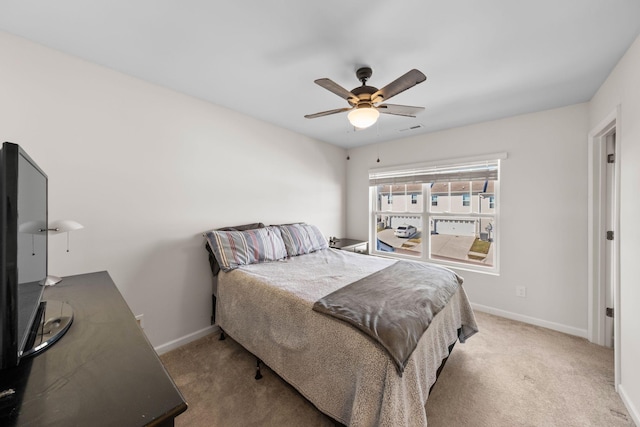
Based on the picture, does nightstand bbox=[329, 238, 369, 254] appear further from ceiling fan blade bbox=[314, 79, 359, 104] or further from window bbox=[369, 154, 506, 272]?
ceiling fan blade bbox=[314, 79, 359, 104]

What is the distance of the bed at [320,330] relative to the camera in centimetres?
115

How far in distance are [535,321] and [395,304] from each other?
236cm

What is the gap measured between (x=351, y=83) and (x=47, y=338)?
229cm

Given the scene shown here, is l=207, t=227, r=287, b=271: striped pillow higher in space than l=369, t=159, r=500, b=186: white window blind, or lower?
lower

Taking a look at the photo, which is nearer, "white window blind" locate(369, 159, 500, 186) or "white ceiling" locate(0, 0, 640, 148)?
"white ceiling" locate(0, 0, 640, 148)

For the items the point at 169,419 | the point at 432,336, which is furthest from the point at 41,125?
the point at 432,336

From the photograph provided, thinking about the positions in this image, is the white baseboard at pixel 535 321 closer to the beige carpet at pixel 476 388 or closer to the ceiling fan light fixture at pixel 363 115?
the beige carpet at pixel 476 388

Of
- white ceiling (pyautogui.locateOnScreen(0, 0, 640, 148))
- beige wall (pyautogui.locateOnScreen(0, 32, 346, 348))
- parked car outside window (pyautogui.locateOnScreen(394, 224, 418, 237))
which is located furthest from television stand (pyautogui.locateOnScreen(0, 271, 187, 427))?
parked car outside window (pyautogui.locateOnScreen(394, 224, 418, 237))

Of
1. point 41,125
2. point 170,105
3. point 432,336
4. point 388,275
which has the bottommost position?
point 432,336

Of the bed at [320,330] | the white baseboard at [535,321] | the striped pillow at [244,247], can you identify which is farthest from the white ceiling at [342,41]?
the white baseboard at [535,321]

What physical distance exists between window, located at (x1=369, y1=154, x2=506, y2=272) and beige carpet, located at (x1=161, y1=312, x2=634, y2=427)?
3.67 ft

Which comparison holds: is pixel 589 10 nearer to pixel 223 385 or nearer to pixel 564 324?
pixel 564 324

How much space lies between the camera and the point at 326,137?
12.0ft

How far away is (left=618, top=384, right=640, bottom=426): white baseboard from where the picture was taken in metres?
1.48
